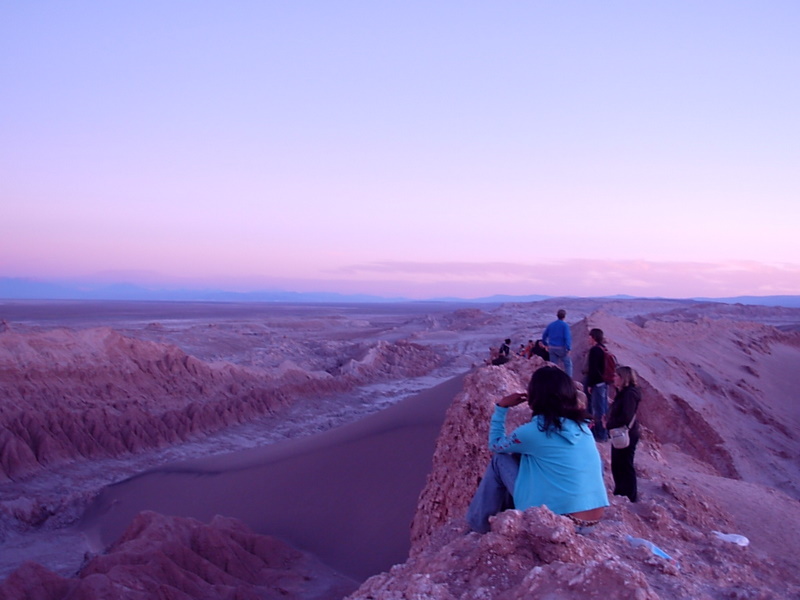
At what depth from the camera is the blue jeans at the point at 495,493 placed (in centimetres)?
367

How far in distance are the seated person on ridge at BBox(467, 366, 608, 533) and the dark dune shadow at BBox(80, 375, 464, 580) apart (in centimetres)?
544

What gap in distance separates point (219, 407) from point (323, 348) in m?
16.2

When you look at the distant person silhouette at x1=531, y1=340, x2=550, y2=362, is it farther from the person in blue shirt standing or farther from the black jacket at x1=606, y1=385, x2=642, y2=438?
the black jacket at x1=606, y1=385, x2=642, y2=438

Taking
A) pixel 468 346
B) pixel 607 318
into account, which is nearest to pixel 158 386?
pixel 607 318

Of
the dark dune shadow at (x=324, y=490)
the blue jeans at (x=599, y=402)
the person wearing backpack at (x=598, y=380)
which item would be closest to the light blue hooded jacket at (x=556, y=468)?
the person wearing backpack at (x=598, y=380)

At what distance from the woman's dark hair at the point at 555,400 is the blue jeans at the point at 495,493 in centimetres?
34

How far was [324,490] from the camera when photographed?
1098 centimetres

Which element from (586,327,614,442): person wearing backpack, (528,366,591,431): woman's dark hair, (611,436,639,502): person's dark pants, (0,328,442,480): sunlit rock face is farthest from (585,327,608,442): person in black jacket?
(0,328,442,480): sunlit rock face

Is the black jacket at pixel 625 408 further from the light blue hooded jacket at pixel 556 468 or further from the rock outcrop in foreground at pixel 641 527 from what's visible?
the light blue hooded jacket at pixel 556 468

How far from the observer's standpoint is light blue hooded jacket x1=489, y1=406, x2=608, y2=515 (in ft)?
11.4

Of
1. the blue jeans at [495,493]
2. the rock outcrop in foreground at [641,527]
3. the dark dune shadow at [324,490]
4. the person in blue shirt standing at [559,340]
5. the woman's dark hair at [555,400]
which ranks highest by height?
the woman's dark hair at [555,400]

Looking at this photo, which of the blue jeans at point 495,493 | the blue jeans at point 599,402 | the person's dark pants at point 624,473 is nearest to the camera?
the blue jeans at point 495,493

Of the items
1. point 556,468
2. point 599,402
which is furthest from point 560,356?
point 556,468

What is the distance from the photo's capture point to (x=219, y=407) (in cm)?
1903
